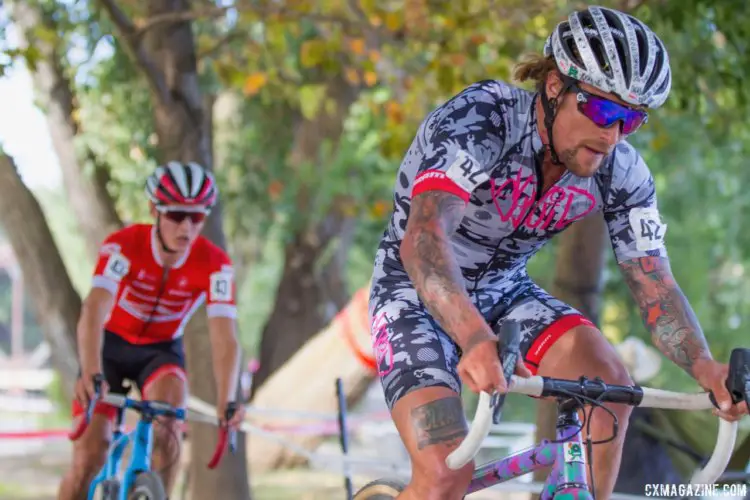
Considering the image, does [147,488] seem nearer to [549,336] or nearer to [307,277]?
[549,336]

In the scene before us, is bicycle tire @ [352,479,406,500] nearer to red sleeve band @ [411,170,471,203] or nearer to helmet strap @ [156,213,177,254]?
red sleeve band @ [411,170,471,203]

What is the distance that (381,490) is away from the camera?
461cm

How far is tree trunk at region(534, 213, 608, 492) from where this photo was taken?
8.27 meters

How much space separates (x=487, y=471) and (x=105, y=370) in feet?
11.7

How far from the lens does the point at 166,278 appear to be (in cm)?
687

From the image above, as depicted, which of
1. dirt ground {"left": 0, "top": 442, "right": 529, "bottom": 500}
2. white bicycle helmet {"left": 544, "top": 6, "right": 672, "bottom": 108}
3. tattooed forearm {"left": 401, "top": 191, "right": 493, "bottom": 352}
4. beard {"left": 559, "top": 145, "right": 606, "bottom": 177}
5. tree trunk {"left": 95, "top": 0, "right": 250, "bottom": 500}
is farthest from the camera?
dirt ground {"left": 0, "top": 442, "right": 529, "bottom": 500}

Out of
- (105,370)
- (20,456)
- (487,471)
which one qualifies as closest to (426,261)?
(487,471)

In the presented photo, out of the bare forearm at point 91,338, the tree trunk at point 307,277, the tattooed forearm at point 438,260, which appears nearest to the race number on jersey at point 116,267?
the bare forearm at point 91,338

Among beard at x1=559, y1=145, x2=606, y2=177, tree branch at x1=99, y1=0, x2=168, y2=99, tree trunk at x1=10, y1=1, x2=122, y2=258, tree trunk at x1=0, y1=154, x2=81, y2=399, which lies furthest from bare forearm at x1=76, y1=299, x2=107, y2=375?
tree trunk at x1=10, y1=1, x2=122, y2=258

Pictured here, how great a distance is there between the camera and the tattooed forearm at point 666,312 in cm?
401

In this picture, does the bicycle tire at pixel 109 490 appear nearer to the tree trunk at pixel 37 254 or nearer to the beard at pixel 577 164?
the beard at pixel 577 164

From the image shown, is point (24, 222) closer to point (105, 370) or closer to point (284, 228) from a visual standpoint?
point (105, 370)

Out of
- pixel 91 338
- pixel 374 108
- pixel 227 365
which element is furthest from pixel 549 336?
pixel 374 108

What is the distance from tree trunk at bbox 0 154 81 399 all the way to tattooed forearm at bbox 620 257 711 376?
23.0ft
